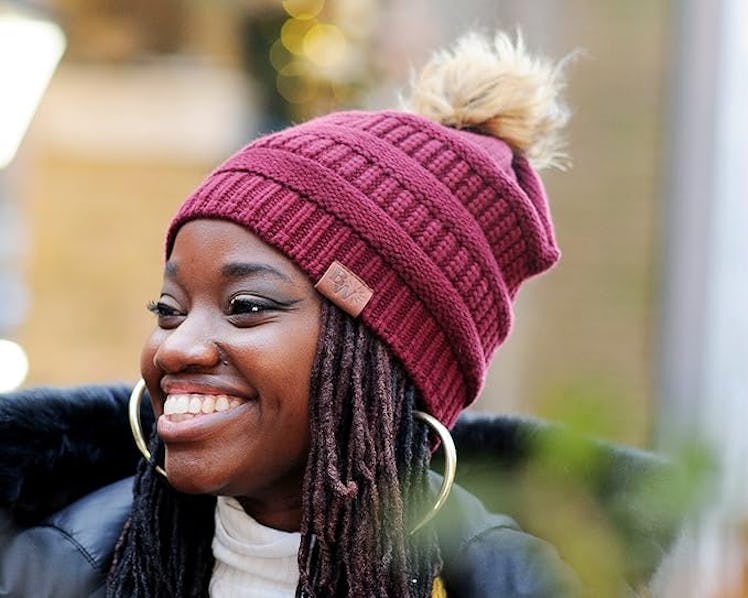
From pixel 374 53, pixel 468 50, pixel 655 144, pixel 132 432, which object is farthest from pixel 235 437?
pixel 374 53

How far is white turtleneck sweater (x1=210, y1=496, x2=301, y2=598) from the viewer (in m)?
2.13

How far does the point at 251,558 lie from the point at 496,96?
2.90ft

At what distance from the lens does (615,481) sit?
2324mm

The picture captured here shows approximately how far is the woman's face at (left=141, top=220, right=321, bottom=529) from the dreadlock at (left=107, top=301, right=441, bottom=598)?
36 mm

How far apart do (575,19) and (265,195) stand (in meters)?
3.86

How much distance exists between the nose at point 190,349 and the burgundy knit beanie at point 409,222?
167mm

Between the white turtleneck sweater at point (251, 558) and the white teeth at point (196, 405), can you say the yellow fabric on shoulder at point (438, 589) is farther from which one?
the white teeth at point (196, 405)

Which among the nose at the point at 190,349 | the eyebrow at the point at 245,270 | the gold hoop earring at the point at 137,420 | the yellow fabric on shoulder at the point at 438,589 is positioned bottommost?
the yellow fabric on shoulder at the point at 438,589

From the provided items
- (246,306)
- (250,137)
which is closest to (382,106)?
(250,137)

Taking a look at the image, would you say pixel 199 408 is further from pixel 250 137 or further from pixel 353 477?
pixel 250 137

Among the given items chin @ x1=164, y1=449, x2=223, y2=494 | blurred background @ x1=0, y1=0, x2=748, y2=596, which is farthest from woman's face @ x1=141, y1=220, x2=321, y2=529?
blurred background @ x1=0, y1=0, x2=748, y2=596

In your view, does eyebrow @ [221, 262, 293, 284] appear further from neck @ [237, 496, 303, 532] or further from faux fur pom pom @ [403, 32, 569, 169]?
faux fur pom pom @ [403, 32, 569, 169]

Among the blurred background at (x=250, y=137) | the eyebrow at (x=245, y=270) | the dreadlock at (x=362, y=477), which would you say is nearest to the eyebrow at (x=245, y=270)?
the eyebrow at (x=245, y=270)

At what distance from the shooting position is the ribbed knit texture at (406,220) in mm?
2061
